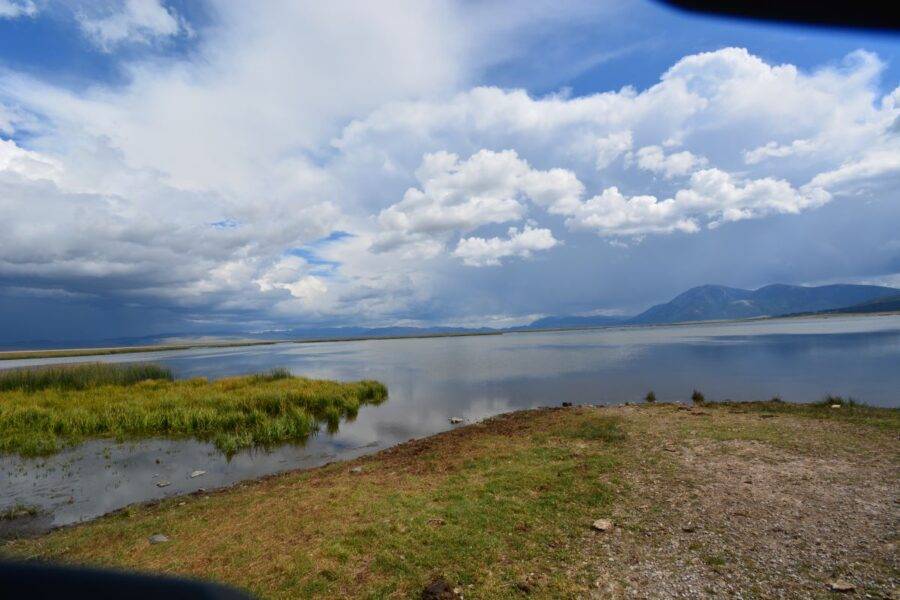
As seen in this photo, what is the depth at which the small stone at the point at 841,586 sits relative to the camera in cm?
594

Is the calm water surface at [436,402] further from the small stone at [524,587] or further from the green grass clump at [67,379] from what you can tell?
the green grass clump at [67,379]

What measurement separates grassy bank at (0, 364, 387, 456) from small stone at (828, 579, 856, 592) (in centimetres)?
2249

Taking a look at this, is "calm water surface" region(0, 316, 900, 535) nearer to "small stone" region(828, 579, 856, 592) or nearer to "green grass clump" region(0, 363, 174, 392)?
"small stone" region(828, 579, 856, 592)

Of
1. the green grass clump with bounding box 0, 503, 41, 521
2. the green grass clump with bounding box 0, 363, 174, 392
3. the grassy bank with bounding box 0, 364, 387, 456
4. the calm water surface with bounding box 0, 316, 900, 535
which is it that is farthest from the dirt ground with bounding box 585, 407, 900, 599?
the green grass clump with bounding box 0, 363, 174, 392

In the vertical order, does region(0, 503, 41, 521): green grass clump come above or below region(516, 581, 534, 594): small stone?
below

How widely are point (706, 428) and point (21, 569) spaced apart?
2049cm

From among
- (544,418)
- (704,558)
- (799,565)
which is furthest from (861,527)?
(544,418)

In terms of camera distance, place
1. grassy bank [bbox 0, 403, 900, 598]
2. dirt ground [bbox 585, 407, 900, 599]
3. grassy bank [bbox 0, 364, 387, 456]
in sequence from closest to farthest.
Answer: dirt ground [bbox 585, 407, 900, 599]
grassy bank [bbox 0, 403, 900, 598]
grassy bank [bbox 0, 364, 387, 456]

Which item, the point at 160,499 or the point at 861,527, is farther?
the point at 160,499

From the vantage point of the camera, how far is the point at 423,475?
14.0 metres

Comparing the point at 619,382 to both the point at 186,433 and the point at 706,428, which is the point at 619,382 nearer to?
the point at 706,428

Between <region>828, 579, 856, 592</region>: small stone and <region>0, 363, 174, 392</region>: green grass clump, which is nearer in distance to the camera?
<region>828, 579, 856, 592</region>: small stone

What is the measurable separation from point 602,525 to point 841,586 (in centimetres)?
369

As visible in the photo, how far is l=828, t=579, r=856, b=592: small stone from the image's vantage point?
5.94 metres
